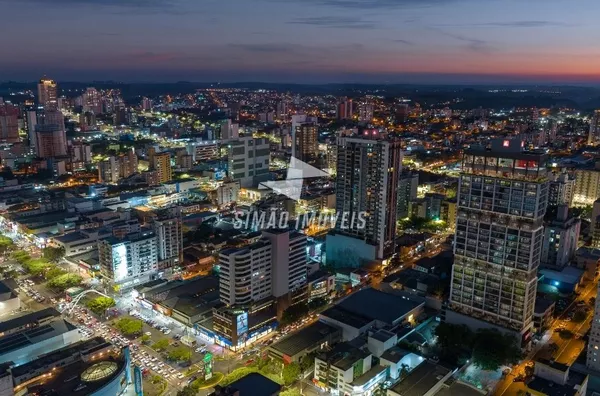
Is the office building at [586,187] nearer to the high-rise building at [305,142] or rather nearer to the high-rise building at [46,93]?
the high-rise building at [305,142]

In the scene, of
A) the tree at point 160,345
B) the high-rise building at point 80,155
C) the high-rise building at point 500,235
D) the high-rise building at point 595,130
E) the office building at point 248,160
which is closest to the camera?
the high-rise building at point 500,235

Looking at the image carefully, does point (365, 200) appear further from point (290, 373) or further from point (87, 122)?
point (87, 122)

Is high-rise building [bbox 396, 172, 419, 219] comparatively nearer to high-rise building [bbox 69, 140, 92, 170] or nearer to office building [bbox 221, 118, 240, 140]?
office building [bbox 221, 118, 240, 140]

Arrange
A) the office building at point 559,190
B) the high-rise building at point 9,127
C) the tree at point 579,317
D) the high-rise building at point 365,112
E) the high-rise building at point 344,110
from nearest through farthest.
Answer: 1. the tree at point 579,317
2. the office building at point 559,190
3. the high-rise building at point 9,127
4. the high-rise building at point 365,112
5. the high-rise building at point 344,110

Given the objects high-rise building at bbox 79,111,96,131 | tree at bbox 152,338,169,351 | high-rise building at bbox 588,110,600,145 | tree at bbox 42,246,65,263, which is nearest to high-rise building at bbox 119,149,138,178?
tree at bbox 42,246,65,263

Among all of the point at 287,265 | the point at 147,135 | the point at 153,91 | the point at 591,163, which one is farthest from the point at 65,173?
the point at 153,91

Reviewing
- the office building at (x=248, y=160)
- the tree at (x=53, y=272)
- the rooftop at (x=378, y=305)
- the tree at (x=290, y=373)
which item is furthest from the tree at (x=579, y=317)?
the office building at (x=248, y=160)
